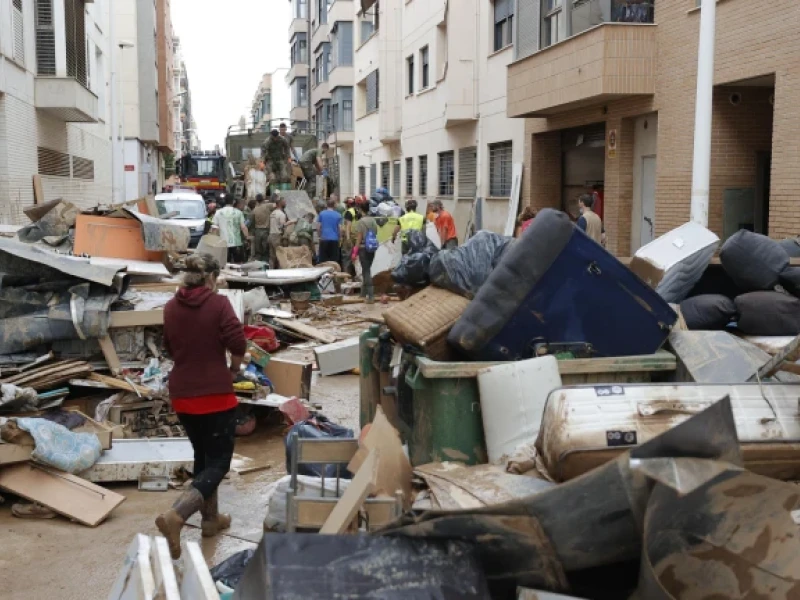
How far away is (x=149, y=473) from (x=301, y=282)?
323 inches

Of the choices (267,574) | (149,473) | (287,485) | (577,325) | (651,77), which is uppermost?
(651,77)

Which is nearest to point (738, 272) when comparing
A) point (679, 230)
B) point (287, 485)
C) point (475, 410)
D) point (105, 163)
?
point (679, 230)

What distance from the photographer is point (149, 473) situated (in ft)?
21.4

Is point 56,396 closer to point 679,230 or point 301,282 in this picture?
point 679,230

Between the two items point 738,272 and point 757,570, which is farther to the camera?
point 738,272

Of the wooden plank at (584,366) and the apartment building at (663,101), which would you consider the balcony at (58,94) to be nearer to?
the apartment building at (663,101)

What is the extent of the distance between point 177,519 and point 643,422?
2.81 meters

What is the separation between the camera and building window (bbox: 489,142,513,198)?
22.8 meters

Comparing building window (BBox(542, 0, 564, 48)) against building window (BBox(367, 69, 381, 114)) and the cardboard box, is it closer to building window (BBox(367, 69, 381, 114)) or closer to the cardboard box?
the cardboard box

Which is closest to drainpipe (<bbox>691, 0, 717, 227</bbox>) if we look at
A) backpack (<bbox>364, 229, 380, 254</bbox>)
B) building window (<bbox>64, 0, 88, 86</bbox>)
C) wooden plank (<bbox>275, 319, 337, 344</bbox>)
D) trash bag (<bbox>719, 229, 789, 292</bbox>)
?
wooden plank (<bbox>275, 319, 337, 344</bbox>)

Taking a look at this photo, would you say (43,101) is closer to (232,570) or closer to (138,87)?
(232,570)

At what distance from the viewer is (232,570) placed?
13.8 feet

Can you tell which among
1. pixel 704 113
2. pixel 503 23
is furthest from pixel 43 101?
pixel 704 113

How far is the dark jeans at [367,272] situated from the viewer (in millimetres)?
16875
